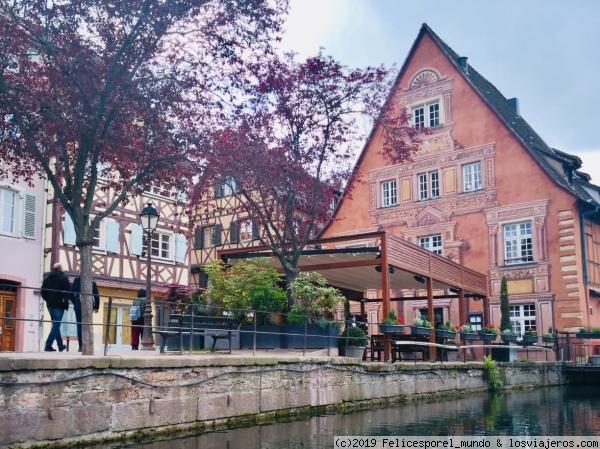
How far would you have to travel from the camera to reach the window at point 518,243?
1059 inches

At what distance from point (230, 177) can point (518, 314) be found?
17.4 m

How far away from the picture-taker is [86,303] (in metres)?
10.6

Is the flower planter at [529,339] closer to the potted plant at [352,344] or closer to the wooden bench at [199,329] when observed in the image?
the potted plant at [352,344]

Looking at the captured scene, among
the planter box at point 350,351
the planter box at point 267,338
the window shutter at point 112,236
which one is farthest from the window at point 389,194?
the planter box at point 267,338

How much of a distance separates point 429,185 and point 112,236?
13143mm

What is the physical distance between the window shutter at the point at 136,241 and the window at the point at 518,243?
1356 cm

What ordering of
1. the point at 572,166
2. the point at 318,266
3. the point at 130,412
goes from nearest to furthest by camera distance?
the point at 130,412, the point at 318,266, the point at 572,166

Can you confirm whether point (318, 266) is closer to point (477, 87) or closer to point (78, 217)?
point (78, 217)

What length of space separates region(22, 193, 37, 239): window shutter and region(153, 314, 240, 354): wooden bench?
8283 mm

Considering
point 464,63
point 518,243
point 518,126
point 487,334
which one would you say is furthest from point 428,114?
point 487,334

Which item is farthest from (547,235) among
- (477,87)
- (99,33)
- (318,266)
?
(99,33)

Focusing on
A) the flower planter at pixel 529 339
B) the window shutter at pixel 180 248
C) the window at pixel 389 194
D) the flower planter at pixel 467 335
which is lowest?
the flower planter at pixel 529 339

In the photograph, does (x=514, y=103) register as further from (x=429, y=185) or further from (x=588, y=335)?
(x=588, y=335)

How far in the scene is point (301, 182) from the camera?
15992mm
